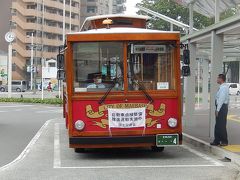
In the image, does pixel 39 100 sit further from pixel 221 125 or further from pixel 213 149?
pixel 221 125

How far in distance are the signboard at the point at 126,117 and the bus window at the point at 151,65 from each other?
526mm

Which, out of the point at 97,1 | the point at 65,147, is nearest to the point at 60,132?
the point at 65,147

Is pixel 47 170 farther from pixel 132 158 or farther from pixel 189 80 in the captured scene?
pixel 189 80

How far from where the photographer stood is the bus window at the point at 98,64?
1237cm

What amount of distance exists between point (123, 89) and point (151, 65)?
0.86 metres

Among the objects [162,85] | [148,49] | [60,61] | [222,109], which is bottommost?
[222,109]

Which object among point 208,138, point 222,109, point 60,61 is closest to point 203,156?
point 222,109

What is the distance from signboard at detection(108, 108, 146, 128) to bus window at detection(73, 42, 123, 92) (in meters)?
0.65

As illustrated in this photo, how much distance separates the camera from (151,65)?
12.4 meters

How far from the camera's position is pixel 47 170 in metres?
11.0

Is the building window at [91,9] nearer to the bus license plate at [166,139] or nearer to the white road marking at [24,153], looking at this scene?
the white road marking at [24,153]

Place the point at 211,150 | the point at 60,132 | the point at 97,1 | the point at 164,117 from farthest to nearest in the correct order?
the point at 97,1, the point at 60,132, the point at 211,150, the point at 164,117

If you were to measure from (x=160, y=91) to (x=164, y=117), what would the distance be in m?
0.60

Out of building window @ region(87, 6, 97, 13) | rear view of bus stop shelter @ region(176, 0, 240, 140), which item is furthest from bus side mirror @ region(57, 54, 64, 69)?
building window @ region(87, 6, 97, 13)
